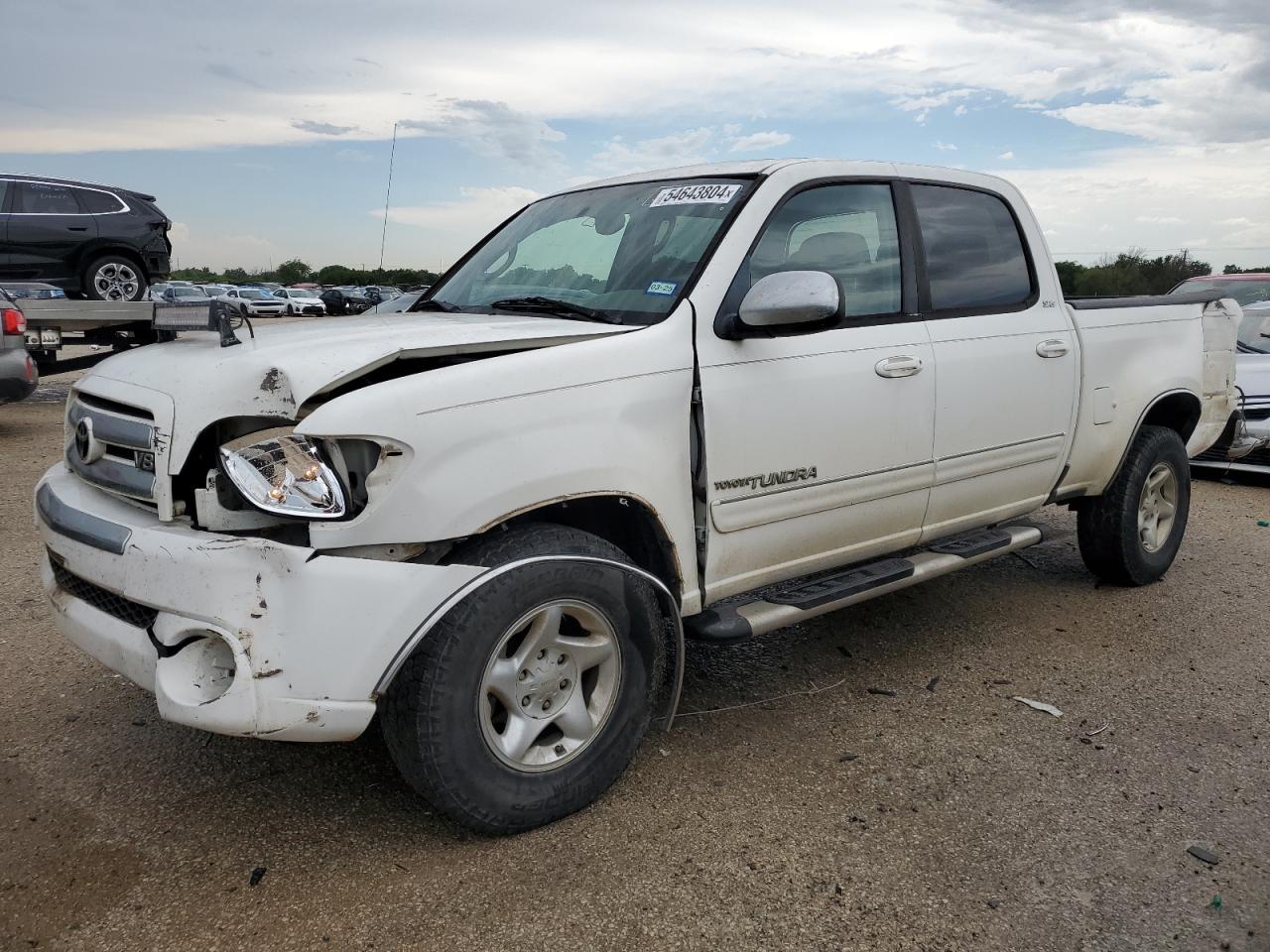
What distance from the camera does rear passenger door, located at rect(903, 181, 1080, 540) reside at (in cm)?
384

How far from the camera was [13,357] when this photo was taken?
8727mm

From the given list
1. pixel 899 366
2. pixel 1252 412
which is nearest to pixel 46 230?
pixel 899 366

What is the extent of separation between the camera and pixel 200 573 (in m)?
2.40

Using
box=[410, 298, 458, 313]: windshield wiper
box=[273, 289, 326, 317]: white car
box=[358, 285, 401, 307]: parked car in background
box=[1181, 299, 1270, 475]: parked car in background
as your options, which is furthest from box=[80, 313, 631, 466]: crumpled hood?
box=[273, 289, 326, 317]: white car

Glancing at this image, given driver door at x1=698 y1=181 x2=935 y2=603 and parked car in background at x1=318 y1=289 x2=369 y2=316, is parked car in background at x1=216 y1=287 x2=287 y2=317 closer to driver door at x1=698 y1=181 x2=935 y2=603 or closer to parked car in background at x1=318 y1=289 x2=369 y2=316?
parked car in background at x1=318 y1=289 x2=369 y2=316

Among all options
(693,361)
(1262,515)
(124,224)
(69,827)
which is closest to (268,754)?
(69,827)

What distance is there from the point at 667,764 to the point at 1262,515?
560 cm

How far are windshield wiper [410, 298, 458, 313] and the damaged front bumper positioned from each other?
155 centimetres

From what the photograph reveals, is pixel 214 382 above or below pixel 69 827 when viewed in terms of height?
above

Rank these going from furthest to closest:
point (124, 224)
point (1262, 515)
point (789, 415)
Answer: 1. point (124, 224)
2. point (1262, 515)
3. point (789, 415)

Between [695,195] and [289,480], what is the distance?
5.77 ft

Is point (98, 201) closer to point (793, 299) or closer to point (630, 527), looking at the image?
point (630, 527)

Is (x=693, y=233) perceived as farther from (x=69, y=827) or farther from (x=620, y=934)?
(x=69, y=827)

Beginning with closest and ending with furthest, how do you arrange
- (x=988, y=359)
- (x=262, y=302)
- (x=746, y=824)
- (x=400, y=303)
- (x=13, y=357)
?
(x=746, y=824) < (x=988, y=359) < (x=400, y=303) < (x=13, y=357) < (x=262, y=302)
